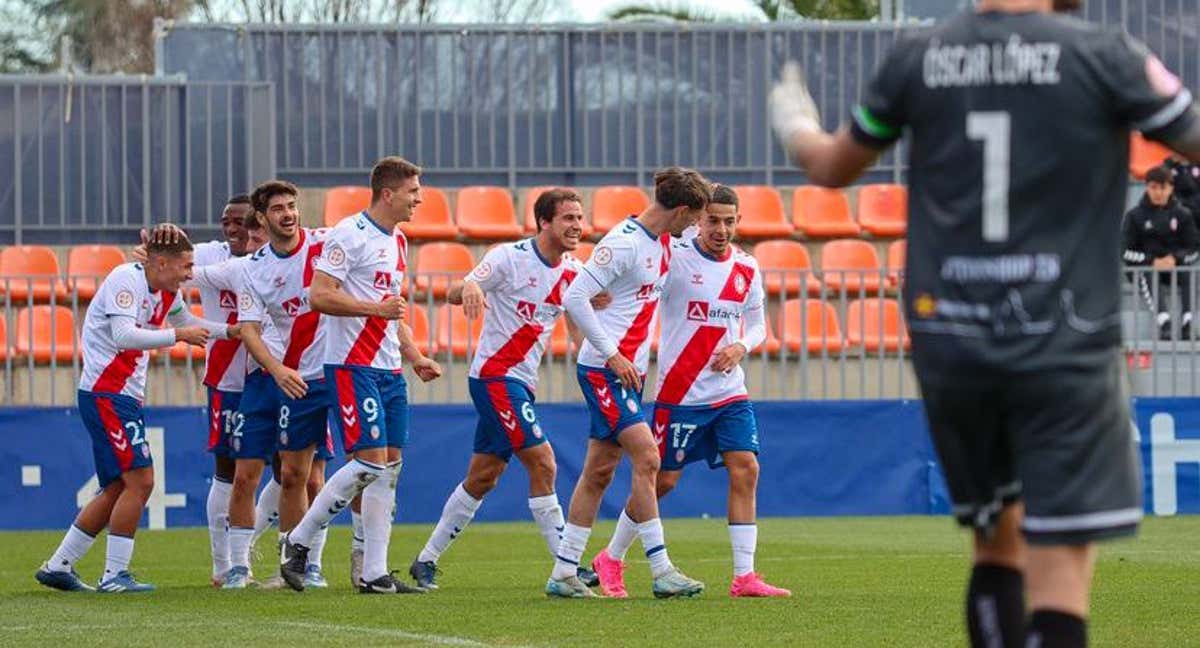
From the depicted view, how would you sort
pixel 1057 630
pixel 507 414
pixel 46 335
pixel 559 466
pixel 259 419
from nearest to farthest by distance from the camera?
pixel 1057 630
pixel 507 414
pixel 259 419
pixel 559 466
pixel 46 335

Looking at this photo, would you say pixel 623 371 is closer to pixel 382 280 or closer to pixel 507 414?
pixel 507 414

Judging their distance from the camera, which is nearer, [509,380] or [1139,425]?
[509,380]

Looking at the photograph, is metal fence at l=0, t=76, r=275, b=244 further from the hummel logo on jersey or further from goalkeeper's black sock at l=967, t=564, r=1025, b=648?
goalkeeper's black sock at l=967, t=564, r=1025, b=648

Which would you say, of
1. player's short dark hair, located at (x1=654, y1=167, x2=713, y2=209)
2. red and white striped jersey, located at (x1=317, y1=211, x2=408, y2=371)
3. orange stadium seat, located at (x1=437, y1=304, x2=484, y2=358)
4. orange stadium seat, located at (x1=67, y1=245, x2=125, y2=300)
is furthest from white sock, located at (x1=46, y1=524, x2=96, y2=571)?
orange stadium seat, located at (x1=67, y1=245, x2=125, y2=300)

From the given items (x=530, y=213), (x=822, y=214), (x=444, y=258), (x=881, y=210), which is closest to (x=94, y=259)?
(x=444, y=258)

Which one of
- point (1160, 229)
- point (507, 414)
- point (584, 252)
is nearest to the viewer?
point (507, 414)

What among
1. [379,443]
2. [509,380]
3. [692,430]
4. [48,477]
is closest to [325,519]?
[379,443]

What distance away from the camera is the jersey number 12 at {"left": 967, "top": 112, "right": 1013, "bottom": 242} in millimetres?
4992

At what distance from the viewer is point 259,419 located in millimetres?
12391

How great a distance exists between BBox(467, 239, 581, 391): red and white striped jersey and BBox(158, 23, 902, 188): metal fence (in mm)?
12354

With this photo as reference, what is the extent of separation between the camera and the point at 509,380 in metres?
11.7

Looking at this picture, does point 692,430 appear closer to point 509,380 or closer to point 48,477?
point 509,380

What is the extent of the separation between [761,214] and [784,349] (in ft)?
12.3

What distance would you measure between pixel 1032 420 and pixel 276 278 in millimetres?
7699
